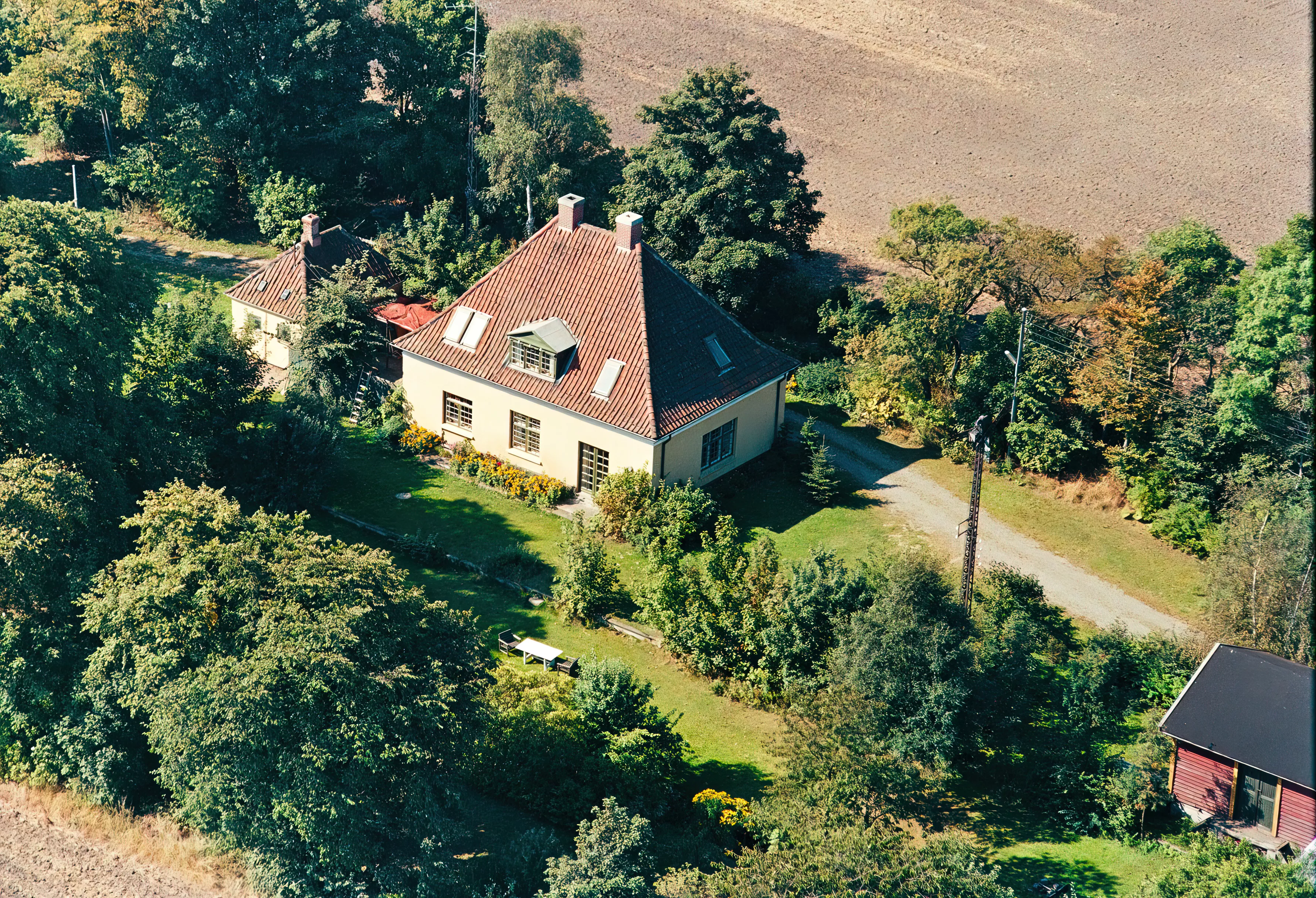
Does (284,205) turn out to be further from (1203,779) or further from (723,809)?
(1203,779)

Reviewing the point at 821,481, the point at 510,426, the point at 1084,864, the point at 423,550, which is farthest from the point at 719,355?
the point at 1084,864

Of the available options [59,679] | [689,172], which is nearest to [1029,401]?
[689,172]

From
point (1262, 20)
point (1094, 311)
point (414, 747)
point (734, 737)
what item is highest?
point (1262, 20)

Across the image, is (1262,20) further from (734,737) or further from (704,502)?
(734,737)

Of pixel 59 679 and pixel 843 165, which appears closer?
pixel 59 679

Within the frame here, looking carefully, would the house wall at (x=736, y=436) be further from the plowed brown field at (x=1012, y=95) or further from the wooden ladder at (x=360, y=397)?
the plowed brown field at (x=1012, y=95)

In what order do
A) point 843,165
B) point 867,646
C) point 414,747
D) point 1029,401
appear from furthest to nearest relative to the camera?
point 843,165 < point 1029,401 < point 867,646 < point 414,747
